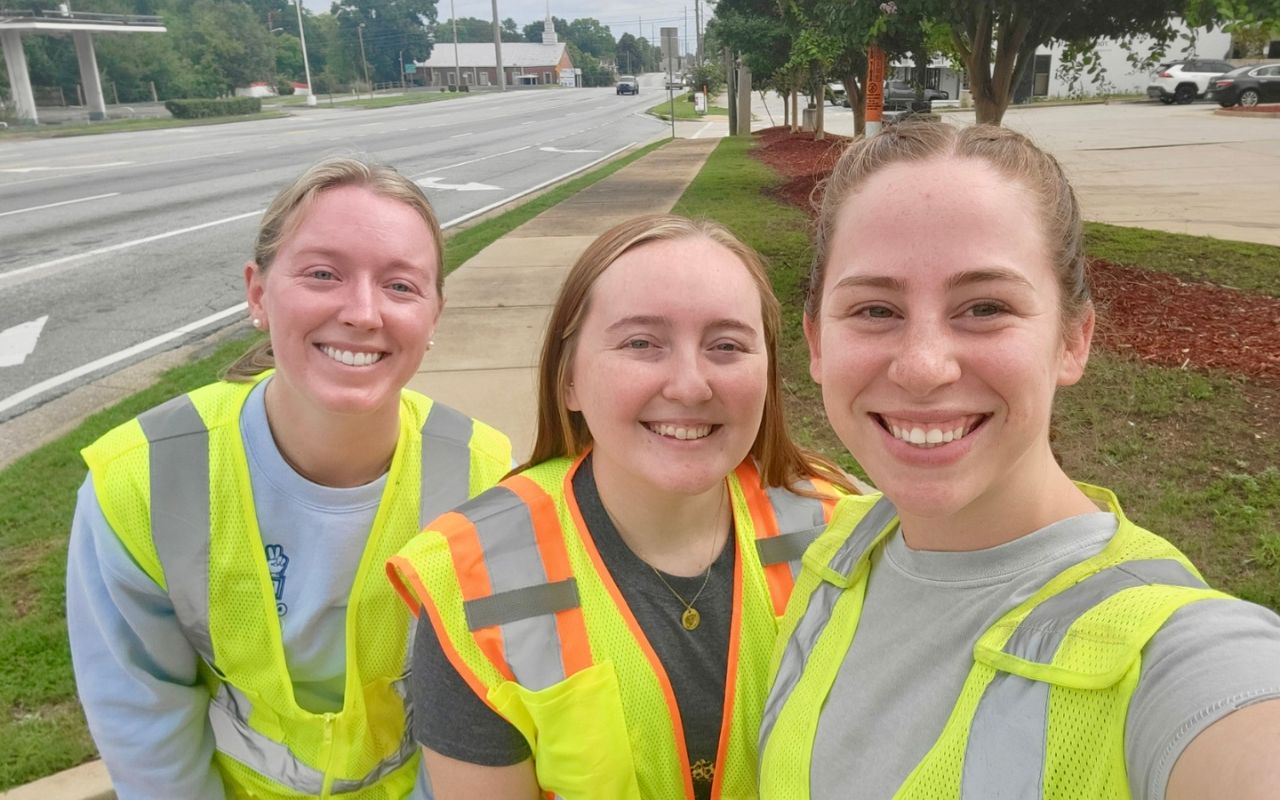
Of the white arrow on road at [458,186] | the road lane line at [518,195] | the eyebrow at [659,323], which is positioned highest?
the eyebrow at [659,323]

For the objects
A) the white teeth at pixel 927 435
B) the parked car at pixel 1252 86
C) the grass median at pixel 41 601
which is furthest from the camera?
the parked car at pixel 1252 86

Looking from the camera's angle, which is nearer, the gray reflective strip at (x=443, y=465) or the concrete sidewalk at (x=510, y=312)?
the gray reflective strip at (x=443, y=465)

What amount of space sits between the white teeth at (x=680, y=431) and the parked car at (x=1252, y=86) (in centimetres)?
3777

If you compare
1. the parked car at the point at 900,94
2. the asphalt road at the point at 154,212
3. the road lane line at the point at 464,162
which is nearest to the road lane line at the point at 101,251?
the asphalt road at the point at 154,212

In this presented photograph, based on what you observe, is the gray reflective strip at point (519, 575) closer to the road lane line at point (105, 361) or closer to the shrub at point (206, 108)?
the road lane line at point (105, 361)

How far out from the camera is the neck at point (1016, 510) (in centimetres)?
127

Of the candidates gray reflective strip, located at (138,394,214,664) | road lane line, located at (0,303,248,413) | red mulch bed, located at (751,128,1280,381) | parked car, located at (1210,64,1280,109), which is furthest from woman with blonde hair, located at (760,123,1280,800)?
parked car, located at (1210,64,1280,109)

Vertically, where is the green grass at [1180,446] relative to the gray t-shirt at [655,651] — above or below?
below

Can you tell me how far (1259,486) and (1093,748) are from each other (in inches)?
150

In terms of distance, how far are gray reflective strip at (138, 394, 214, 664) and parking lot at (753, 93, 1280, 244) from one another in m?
2.42

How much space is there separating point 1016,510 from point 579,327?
0.88 meters

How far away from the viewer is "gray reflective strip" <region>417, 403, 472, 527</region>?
2.07 m

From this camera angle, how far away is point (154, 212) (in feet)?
44.8

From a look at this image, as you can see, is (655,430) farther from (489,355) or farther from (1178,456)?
(489,355)
